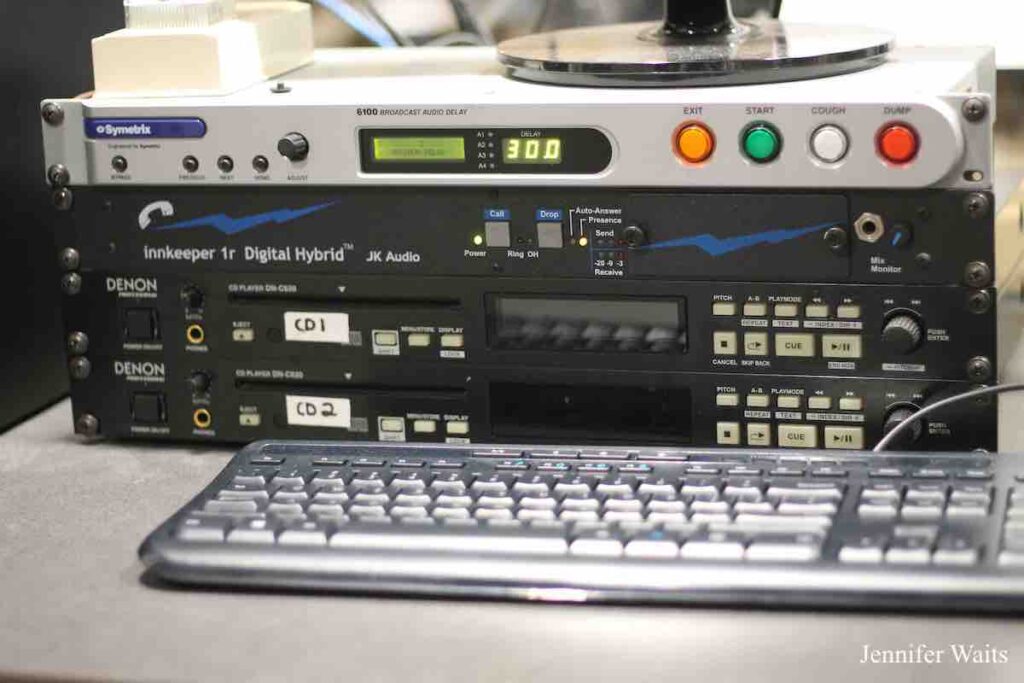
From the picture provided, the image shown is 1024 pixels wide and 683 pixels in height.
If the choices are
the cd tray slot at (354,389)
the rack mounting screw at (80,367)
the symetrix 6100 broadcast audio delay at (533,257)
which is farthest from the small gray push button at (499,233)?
the rack mounting screw at (80,367)

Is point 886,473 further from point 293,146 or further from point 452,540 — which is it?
point 293,146

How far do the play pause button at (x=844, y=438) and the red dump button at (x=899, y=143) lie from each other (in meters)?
0.17

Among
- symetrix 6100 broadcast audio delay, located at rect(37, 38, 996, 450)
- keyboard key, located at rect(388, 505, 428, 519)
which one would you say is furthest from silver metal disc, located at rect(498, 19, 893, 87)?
keyboard key, located at rect(388, 505, 428, 519)

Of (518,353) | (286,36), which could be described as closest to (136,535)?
(518,353)

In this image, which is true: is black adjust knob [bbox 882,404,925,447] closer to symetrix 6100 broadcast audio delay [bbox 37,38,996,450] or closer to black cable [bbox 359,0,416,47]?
symetrix 6100 broadcast audio delay [bbox 37,38,996,450]

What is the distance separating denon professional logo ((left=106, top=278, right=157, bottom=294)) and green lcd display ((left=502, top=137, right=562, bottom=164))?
28cm

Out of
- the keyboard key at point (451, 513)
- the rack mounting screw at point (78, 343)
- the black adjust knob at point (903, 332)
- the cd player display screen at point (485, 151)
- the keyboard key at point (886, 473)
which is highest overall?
the cd player display screen at point (485, 151)

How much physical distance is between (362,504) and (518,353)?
21 cm

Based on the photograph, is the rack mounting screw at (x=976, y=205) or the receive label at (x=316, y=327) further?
the receive label at (x=316, y=327)

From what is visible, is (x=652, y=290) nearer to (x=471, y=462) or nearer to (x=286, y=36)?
(x=471, y=462)

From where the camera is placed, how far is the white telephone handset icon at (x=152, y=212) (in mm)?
1096

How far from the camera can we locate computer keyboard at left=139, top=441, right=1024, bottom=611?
781mm

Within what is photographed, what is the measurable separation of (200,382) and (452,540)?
0.35 metres

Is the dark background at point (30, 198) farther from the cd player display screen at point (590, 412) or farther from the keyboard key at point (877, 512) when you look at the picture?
the keyboard key at point (877, 512)
